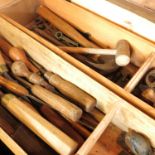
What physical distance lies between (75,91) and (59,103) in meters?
0.07

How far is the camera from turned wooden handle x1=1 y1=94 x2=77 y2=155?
0.71 m

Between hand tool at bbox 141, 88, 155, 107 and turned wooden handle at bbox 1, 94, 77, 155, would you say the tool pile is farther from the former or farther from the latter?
turned wooden handle at bbox 1, 94, 77, 155

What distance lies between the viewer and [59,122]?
83 centimetres

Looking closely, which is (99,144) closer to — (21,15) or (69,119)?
(69,119)

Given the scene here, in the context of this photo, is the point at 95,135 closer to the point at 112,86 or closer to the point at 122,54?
the point at 112,86

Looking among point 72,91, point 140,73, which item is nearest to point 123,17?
point 140,73

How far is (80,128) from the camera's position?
2.67 feet

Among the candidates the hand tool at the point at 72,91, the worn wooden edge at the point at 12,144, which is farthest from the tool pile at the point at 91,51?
the worn wooden edge at the point at 12,144

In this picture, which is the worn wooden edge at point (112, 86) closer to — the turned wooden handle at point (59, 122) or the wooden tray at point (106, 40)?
the wooden tray at point (106, 40)

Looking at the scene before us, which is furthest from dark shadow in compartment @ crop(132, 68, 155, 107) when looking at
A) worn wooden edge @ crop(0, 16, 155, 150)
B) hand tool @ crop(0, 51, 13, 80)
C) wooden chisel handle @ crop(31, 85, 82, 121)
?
hand tool @ crop(0, 51, 13, 80)

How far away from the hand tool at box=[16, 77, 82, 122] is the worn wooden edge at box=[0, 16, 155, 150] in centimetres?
8

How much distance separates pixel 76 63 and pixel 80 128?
21 cm

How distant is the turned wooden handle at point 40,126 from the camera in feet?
2.32

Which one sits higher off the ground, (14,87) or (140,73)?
(140,73)
